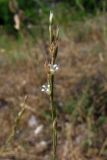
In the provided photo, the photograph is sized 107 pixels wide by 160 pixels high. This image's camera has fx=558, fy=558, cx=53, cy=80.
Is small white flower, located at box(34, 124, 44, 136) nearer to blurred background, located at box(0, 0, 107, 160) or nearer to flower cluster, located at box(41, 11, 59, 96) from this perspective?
blurred background, located at box(0, 0, 107, 160)

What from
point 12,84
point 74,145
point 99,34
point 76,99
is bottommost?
point 74,145

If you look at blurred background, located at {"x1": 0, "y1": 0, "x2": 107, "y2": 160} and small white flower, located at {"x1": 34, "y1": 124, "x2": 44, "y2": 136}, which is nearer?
blurred background, located at {"x1": 0, "y1": 0, "x2": 107, "y2": 160}

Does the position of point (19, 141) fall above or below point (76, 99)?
below

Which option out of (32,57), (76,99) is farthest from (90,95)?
(32,57)

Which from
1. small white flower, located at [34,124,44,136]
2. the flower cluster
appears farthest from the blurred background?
the flower cluster

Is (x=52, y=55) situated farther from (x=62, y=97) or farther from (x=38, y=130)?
(x=62, y=97)

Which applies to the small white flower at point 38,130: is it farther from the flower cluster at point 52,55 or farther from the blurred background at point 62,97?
the flower cluster at point 52,55

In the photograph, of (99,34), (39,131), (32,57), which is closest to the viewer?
(39,131)

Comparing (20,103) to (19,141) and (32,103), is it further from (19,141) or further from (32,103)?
(19,141)

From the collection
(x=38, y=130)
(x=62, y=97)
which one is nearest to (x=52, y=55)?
(x=38, y=130)
